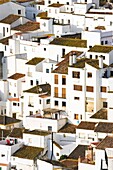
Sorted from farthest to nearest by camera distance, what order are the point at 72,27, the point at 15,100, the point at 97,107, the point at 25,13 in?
the point at 25,13, the point at 72,27, the point at 15,100, the point at 97,107

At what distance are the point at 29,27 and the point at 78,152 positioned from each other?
1987 centimetres

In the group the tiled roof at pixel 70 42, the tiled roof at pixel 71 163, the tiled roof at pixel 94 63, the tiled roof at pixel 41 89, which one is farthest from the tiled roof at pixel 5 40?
the tiled roof at pixel 71 163

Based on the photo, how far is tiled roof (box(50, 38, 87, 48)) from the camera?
5588 centimetres

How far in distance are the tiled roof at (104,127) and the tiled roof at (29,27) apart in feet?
58.2

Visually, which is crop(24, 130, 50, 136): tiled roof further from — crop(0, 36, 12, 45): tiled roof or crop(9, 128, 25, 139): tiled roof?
crop(0, 36, 12, 45): tiled roof

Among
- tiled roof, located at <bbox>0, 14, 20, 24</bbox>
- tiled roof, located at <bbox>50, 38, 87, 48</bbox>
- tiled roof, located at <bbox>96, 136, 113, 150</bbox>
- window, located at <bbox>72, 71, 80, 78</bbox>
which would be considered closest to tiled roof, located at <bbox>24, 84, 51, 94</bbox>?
window, located at <bbox>72, 71, 80, 78</bbox>

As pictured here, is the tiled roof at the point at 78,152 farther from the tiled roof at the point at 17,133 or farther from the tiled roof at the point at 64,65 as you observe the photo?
the tiled roof at the point at 64,65

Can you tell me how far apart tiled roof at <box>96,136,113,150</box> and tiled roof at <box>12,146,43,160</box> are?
3562 mm

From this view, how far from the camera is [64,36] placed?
60688mm

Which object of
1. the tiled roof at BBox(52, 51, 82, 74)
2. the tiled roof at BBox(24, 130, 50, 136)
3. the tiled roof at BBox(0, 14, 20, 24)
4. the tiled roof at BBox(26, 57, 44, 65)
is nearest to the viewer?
the tiled roof at BBox(24, 130, 50, 136)

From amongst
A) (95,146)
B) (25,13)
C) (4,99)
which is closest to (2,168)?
(95,146)

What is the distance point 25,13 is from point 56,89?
2010cm

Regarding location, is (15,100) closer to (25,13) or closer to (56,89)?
(56,89)

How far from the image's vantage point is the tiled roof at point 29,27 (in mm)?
64312
